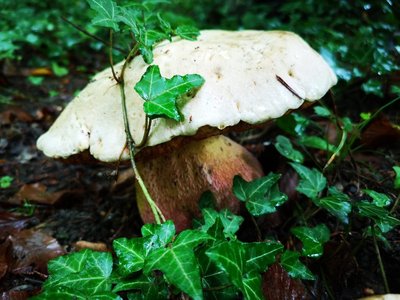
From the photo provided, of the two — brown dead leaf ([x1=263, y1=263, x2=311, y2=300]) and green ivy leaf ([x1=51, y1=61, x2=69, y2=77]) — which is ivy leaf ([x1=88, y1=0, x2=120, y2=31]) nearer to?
brown dead leaf ([x1=263, y1=263, x2=311, y2=300])

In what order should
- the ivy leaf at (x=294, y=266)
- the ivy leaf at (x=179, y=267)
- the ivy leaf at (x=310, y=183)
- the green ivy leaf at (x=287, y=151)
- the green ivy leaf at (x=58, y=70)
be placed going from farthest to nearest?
the green ivy leaf at (x=58, y=70), the green ivy leaf at (x=287, y=151), the ivy leaf at (x=310, y=183), the ivy leaf at (x=294, y=266), the ivy leaf at (x=179, y=267)

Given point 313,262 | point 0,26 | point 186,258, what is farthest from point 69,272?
point 0,26

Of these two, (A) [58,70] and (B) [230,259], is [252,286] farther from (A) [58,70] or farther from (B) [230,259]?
(A) [58,70]

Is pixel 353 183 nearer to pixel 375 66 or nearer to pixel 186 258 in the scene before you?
pixel 375 66

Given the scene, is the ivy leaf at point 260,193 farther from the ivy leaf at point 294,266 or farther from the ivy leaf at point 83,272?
the ivy leaf at point 83,272

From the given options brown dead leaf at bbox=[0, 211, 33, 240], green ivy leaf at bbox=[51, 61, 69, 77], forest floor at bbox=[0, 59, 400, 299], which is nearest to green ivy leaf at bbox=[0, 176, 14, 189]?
forest floor at bbox=[0, 59, 400, 299]

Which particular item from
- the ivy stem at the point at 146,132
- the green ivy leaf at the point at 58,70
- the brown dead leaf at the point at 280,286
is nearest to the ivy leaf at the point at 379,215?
the brown dead leaf at the point at 280,286
